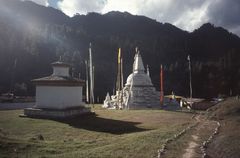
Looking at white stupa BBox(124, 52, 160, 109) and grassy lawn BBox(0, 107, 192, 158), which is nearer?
grassy lawn BBox(0, 107, 192, 158)

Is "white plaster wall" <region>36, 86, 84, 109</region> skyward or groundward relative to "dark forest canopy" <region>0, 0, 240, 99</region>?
groundward

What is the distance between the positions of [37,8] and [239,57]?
12256cm

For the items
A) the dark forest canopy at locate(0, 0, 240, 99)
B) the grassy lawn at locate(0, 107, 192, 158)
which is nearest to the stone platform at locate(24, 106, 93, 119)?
the grassy lawn at locate(0, 107, 192, 158)

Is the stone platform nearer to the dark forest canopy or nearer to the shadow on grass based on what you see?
the shadow on grass

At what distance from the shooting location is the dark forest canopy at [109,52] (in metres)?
89.0

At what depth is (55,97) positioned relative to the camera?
103 feet

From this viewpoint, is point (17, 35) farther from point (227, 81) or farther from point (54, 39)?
point (227, 81)

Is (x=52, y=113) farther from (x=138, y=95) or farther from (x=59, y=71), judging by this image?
(x=138, y=95)

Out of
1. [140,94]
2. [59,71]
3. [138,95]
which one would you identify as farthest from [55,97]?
[140,94]

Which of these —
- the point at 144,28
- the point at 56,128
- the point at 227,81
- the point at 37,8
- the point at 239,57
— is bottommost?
the point at 56,128

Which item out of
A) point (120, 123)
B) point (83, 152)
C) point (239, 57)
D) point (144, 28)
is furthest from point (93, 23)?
point (83, 152)

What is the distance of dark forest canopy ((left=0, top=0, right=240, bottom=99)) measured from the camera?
89000 mm

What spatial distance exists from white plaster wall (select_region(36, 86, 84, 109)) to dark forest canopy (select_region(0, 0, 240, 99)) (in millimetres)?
45738

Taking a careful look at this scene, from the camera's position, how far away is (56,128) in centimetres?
2336
